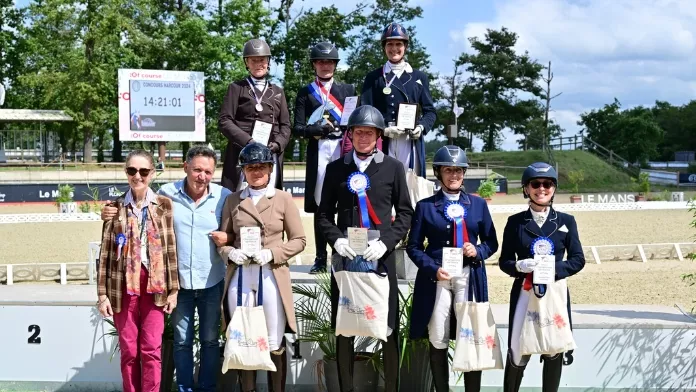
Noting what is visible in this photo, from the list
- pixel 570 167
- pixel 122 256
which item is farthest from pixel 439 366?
pixel 570 167

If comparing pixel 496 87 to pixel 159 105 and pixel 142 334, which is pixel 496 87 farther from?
pixel 142 334

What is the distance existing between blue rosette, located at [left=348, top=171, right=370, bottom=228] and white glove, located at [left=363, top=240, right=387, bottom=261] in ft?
0.49

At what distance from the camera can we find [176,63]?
33.6 metres

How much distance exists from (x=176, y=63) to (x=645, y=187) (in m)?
20.1

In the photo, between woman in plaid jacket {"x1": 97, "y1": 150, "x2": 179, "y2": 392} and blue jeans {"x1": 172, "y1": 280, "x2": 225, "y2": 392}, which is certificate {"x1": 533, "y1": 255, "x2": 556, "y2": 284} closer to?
blue jeans {"x1": 172, "y1": 280, "x2": 225, "y2": 392}

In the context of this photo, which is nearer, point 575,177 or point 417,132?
point 417,132

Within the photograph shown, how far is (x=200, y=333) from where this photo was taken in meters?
4.27

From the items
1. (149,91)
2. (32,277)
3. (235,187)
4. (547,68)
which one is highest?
(547,68)

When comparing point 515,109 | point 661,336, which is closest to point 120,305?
point 661,336

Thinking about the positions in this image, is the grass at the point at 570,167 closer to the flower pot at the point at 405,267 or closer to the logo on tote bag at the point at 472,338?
the flower pot at the point at 405,267

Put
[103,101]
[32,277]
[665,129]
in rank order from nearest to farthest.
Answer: [32,277] < [103,101] < [665,129]

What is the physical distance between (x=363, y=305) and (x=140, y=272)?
119 cm

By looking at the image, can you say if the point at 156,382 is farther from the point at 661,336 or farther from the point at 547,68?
the point at 547,68

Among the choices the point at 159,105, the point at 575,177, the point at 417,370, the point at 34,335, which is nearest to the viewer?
the point at 417,370
